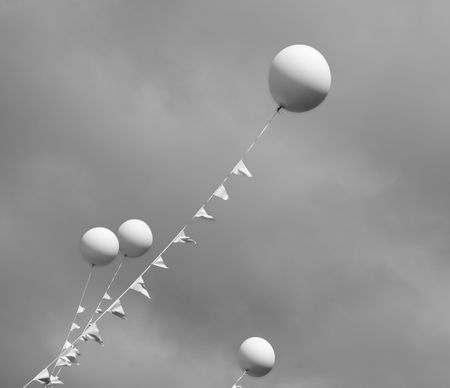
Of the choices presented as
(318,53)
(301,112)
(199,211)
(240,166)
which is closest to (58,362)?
(199,211)

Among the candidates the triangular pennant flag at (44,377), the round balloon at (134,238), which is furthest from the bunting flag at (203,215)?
the triangular pennant flag at (44,377)

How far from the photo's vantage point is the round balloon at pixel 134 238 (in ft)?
56.5

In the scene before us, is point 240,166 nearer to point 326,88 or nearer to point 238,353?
point 326,88

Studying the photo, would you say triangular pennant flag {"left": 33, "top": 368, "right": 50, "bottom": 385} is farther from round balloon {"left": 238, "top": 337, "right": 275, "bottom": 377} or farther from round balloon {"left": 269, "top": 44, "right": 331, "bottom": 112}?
round balloon {"left": 269, "top": 44, "right": 331, "bottom": 112}

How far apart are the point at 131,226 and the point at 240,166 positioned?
3963mm

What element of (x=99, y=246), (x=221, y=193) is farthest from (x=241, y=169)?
(x=99, y=246)

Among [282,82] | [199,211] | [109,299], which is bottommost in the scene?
[109,299]

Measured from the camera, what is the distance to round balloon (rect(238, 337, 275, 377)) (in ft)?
61.4

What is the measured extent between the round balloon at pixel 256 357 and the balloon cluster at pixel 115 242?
153 inches

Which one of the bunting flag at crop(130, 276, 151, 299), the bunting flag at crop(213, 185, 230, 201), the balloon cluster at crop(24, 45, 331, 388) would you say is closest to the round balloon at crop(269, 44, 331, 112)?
the balloon cluster at crop(24, 45, 331, 388)

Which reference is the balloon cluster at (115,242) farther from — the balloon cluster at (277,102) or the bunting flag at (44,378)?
the bunting flag at (44,378)

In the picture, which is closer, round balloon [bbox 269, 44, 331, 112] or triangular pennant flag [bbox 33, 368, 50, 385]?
round balloon [bbox 269, 44, 331, 112]

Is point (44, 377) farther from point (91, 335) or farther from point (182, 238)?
point (182, 238)

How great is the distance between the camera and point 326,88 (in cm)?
1384
